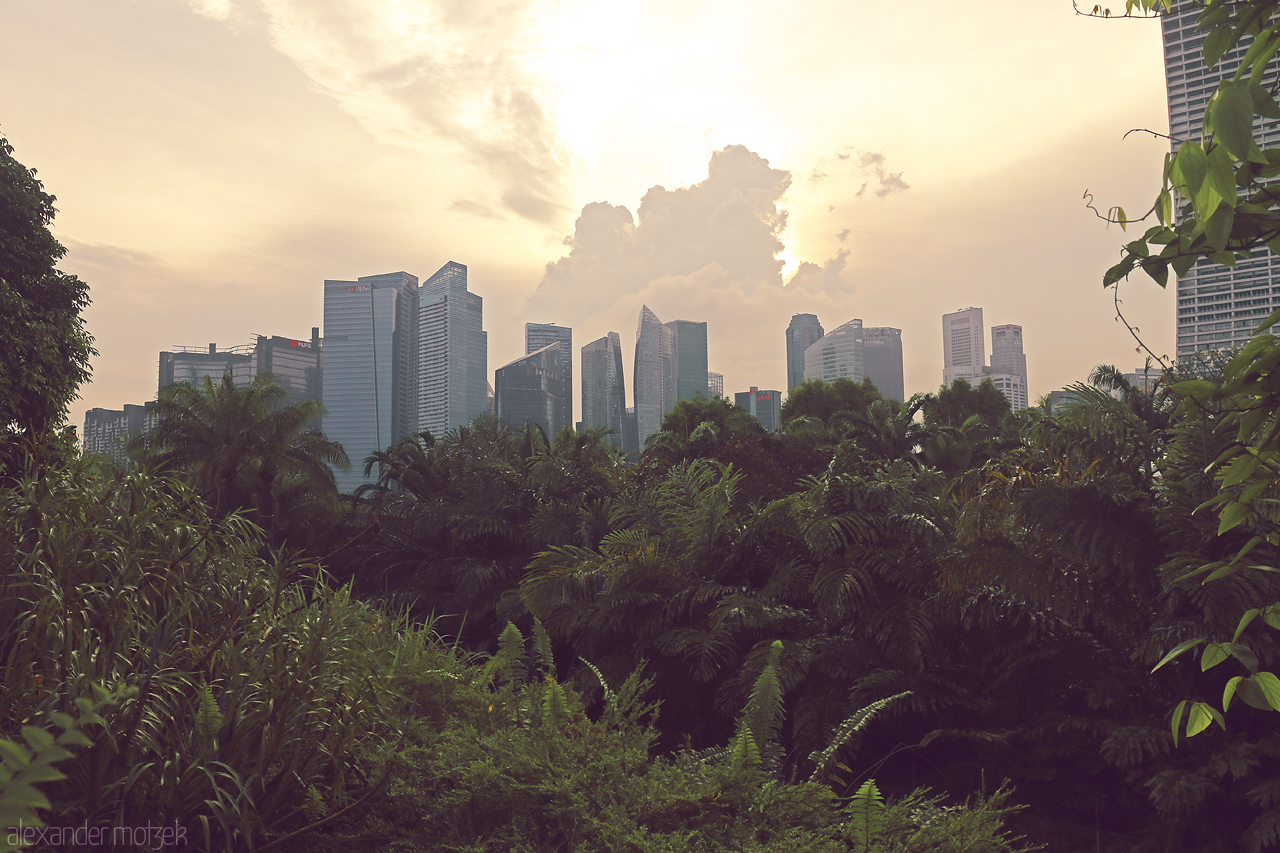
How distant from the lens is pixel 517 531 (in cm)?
1325

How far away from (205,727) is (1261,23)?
4369 millimetres

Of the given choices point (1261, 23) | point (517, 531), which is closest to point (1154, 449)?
point (1261, 23)

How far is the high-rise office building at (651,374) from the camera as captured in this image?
4968 inches

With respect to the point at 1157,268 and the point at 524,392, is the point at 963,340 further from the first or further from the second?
the point at 1157,268

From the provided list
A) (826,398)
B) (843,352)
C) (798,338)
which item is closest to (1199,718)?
(826,398)

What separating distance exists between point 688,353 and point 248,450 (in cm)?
12462

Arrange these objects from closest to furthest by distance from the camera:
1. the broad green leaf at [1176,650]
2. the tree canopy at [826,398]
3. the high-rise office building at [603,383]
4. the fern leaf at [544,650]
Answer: the broad green leaf at [1176,650] → the fern leaf at [544,650] → the tree canopy at [826,398] → the high-rise office building at [603,383]

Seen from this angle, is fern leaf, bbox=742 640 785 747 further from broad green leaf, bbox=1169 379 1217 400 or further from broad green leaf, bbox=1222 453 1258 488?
broad green leaf, bbox=1169 379 1217 400

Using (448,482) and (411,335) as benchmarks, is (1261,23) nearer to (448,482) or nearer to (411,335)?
(448,482)

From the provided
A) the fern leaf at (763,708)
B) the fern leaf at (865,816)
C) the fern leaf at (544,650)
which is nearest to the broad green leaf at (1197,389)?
the fern leaf at (865,816)

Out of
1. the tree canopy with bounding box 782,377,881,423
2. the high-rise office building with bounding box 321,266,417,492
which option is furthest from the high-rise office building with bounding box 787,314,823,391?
the tree canopy with bounding box 782,377,881,423

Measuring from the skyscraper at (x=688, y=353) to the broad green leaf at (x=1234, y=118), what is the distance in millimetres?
135652

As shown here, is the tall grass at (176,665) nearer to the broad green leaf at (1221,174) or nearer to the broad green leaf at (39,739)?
the broad green leaf at (39,739)

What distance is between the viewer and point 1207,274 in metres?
4.35
